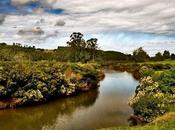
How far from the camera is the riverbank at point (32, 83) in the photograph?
5962 centimetres

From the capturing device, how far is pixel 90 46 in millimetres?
166000

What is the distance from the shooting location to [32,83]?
62406 mm

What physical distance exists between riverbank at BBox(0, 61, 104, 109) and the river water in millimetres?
2136

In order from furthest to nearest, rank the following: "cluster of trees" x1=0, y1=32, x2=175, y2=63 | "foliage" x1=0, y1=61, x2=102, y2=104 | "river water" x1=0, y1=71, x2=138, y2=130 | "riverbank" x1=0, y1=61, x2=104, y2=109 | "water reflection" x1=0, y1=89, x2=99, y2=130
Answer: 1. "cluster of trees" x1=0, y1=32, x2=175, y2=63
2. "foliage" x1=0, y1=61, x2=102, y2=104
3. "riverbank" x1=0, y1=61, x2=104, y2=109
4. "water reflection" x1=0, y1=89, x2=99, y2=130
5. "river water" x1=0, y1=71, x2=138, y2=130

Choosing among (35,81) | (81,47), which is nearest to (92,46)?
(81,47)

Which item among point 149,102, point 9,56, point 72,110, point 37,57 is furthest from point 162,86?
point 37,57

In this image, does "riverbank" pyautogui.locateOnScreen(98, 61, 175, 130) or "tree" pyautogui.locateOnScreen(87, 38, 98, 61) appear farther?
"tree" pyautogui.locateOnScreen(87, 38, 98, 61)

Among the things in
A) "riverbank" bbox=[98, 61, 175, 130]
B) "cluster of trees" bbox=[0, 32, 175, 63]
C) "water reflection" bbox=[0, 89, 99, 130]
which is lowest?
"water reflection" bbox=[0, 89, 99, 130]

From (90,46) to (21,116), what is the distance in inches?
4493

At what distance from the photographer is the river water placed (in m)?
47.0

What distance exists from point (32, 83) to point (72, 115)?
12.5m

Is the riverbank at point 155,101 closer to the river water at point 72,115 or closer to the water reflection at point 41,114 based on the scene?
the river water at point 72,115

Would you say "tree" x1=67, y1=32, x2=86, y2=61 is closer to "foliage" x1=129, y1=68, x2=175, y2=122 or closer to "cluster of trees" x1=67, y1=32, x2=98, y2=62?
"cluster of trees" x1=67, y1=32, x2=98, y2=62

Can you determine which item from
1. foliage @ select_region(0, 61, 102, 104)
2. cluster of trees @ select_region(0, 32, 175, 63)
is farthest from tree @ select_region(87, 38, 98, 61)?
foliage @ select_region(0, 61, 102, 104)
